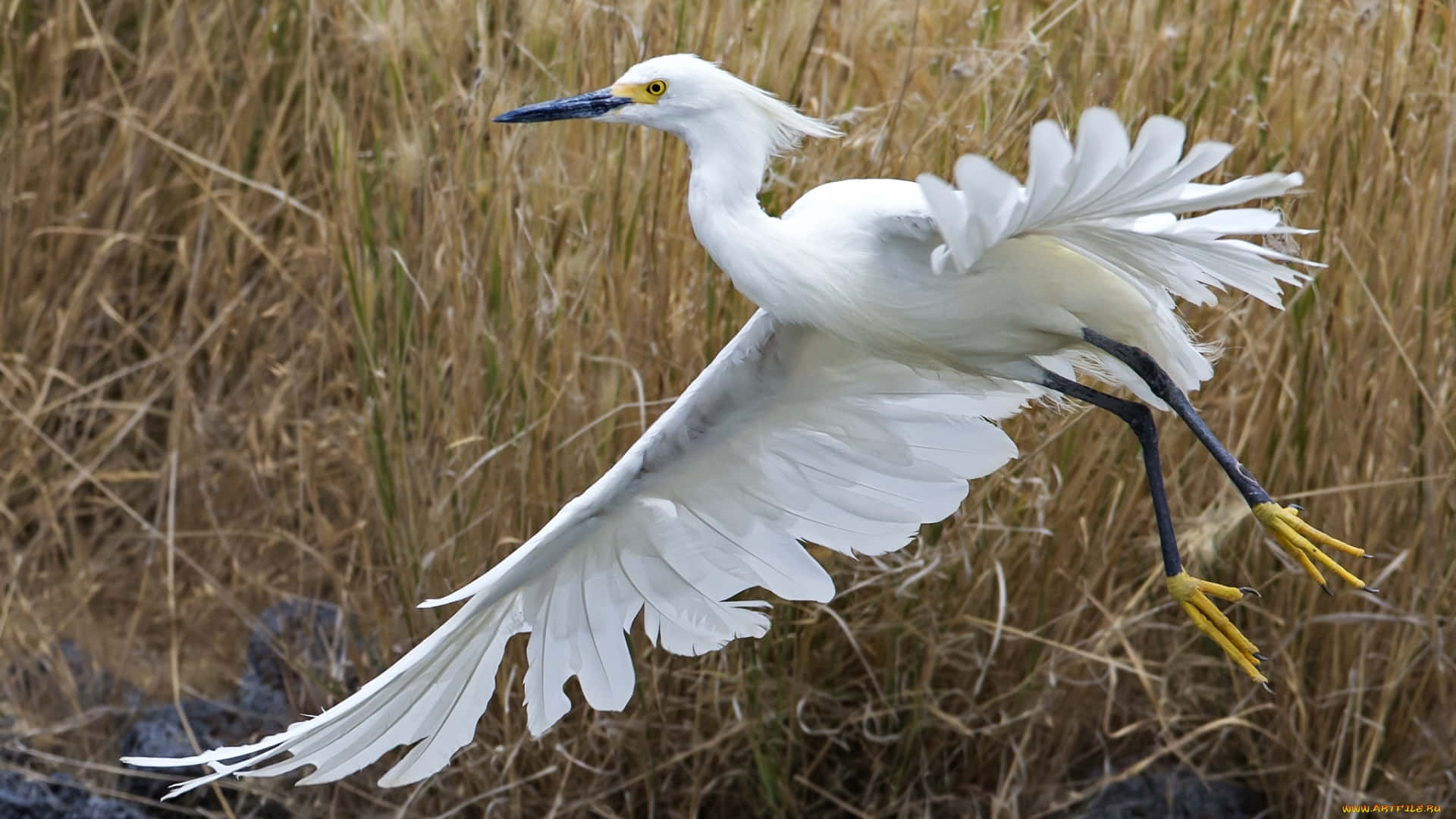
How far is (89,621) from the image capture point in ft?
12.8

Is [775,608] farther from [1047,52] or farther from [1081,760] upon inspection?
[1047,52]

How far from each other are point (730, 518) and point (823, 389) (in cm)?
30

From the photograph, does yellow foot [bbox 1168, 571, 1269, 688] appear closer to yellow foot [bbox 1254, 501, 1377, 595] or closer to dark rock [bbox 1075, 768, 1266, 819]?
yellow foot [bbox 1254, 501, 1377, 595]

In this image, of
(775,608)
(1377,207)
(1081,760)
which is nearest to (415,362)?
(775,608)

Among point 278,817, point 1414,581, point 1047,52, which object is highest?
point 1047,52

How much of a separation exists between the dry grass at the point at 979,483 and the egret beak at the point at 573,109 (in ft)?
2.24

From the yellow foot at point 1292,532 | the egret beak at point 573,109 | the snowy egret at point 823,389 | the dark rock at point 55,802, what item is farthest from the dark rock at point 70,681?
the yellow foot at point 1292,532

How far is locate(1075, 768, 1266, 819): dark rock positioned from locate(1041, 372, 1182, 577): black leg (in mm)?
950

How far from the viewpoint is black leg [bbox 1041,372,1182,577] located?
238 centimetres

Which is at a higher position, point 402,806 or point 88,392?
point 88,392

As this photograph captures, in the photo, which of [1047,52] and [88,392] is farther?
[88,392]

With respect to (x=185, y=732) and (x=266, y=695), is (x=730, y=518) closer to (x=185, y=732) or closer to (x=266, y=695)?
(x=266, y=695)

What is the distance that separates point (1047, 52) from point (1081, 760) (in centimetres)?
152

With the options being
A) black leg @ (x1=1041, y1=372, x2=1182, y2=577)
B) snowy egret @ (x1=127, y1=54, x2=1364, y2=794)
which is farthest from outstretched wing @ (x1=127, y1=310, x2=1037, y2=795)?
black leg @ (x1=1041, y1=372, x2=1182, y2=577)
